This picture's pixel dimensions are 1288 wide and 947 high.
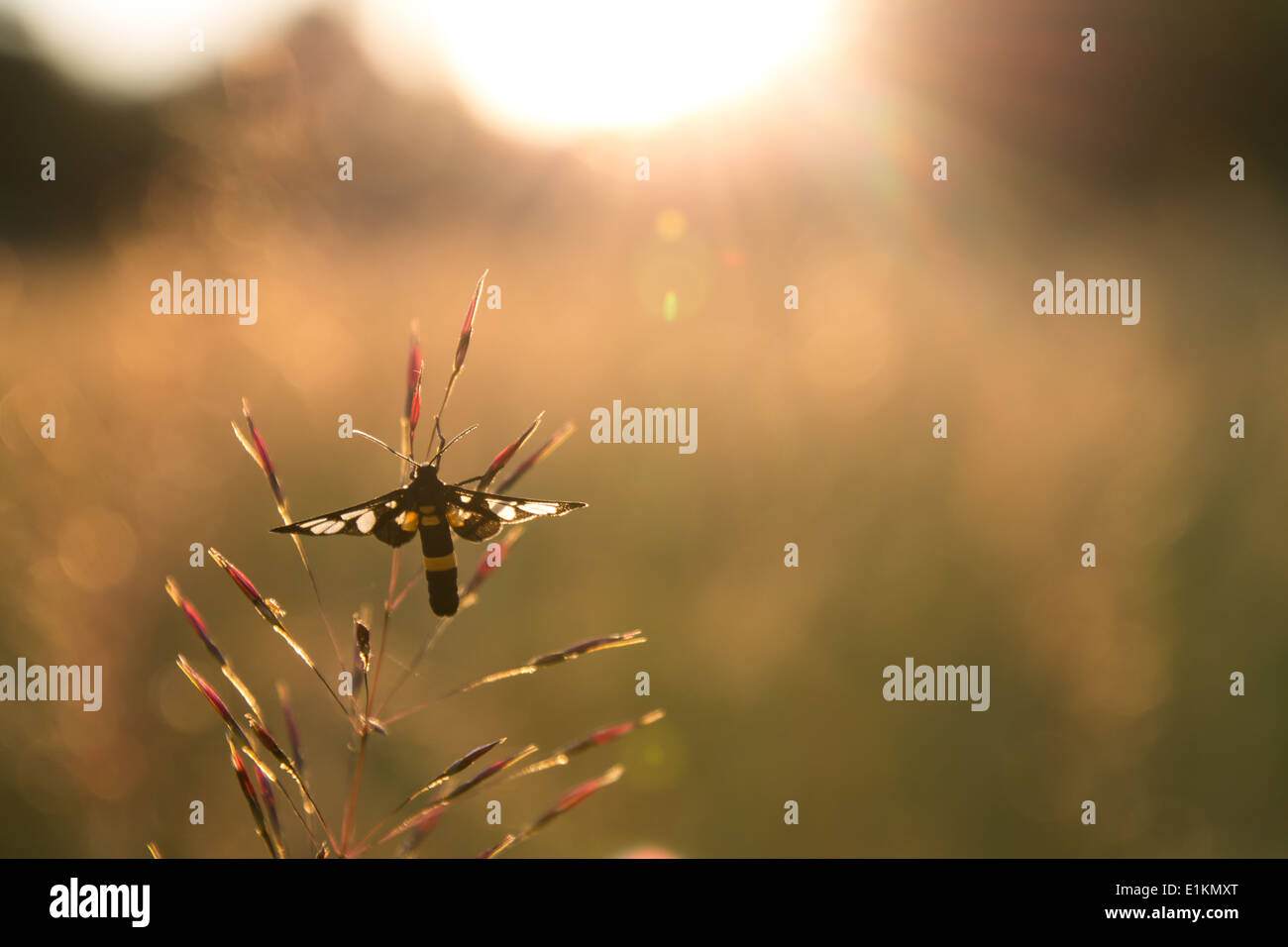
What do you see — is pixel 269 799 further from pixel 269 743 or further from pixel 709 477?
pixel 709 477

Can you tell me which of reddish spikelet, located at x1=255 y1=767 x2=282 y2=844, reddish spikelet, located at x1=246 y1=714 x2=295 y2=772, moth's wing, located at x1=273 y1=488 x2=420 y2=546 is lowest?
reddish spikelet, located at x1=255 y1=767 x2=282 y2=844

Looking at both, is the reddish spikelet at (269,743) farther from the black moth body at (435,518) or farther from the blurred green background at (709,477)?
the blurred green background at (709,477)

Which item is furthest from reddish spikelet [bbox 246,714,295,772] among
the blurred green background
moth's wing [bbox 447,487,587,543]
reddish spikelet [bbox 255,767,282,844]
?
the blurred green background

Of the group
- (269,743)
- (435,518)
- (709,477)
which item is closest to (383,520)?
(435,518)

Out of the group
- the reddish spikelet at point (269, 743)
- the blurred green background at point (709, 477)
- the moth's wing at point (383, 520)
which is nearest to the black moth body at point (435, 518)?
the moth's wing at point (383, 520)

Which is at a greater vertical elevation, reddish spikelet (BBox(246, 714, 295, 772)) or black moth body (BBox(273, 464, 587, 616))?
black moth body (BBox(273, 464, 587, 616))

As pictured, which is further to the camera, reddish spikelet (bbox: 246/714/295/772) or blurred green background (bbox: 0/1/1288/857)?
blurred green background (bbox: 0/1/1288/857)

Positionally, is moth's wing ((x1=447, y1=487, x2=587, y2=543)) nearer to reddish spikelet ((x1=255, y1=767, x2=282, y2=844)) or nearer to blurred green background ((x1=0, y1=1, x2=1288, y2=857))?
reddish spikelet ((x1=255, y1=767, x2=282, y2=844))

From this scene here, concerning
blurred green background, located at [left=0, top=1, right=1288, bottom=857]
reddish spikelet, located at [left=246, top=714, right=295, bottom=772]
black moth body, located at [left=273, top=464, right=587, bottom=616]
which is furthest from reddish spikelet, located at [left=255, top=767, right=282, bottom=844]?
blurred green background, located at [left=0, top=1, right=1288, bottom=857]
